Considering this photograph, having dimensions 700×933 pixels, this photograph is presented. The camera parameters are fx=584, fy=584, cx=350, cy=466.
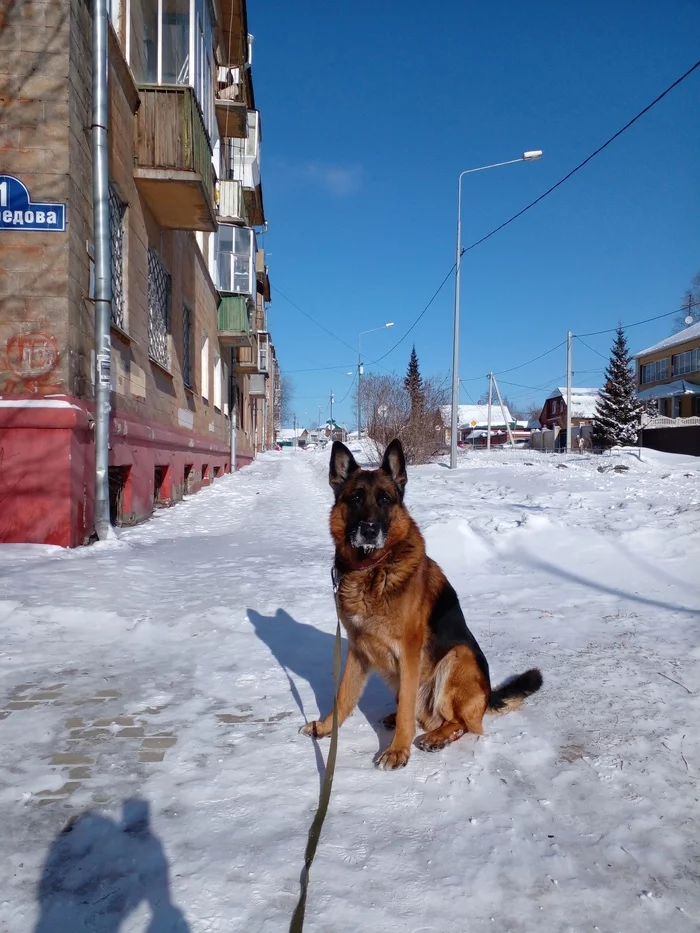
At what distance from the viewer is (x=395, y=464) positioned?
3.71 metres

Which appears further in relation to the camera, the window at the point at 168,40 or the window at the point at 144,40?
the window at the point at 168,40

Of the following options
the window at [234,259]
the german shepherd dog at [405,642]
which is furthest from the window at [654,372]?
the german shepherd dog at [405,642]

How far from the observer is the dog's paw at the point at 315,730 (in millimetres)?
3146

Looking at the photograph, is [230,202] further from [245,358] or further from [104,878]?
[104,878]

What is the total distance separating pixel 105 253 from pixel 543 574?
6.80 meters

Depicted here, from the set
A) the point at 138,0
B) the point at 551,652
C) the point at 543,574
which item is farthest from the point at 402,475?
the point at 138,0

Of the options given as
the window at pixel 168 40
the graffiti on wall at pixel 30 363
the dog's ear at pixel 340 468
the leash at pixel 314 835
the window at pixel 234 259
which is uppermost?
the window at pixel 168 40

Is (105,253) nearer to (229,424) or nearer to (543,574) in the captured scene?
(543,574)

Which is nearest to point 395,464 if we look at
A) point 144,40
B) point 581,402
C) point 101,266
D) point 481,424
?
point 101,266

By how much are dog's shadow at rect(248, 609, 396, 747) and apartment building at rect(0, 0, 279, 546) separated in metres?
3.23

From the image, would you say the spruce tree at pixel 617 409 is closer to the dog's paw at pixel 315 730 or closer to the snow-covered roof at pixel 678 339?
the snow-covered roof at pixel 678 339

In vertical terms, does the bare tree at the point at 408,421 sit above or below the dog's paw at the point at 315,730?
above

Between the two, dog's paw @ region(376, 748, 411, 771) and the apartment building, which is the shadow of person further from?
the apartment building

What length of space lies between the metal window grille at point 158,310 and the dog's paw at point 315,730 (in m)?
8.72
